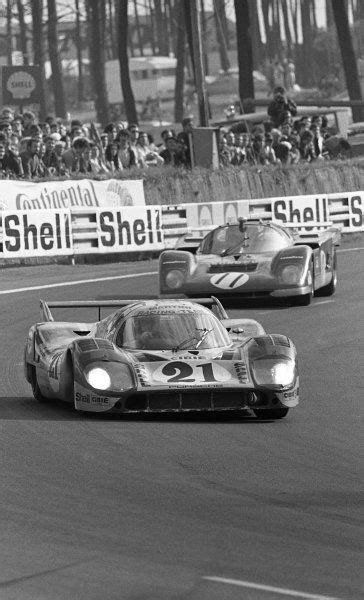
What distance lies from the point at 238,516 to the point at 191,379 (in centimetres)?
297

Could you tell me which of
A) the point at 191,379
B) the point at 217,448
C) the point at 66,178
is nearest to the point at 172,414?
the point at 191,379

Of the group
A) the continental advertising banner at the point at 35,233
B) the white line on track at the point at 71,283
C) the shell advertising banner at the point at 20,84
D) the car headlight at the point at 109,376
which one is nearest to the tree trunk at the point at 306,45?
the shell advertising banner at the point at 20,84

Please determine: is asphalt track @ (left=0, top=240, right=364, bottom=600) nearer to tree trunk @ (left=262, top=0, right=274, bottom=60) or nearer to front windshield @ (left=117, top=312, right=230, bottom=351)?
front windshield @ (left=117, top=312, right=230, bottom=351)

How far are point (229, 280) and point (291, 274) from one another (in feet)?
2.53

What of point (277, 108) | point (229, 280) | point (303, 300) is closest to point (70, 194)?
point (229, 280)

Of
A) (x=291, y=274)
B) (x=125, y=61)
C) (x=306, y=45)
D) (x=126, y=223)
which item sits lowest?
(x=291, y=274)

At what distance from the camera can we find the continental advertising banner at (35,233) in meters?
22.2

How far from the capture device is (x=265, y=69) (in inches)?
4090

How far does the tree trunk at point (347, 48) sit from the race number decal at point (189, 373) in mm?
41005

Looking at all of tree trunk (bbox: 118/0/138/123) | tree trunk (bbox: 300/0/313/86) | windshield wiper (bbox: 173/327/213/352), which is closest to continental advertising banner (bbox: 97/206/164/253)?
windshield wiper (bbox: 173/327/213/352)

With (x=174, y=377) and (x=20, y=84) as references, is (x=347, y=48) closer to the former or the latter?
(x=20, y=84)

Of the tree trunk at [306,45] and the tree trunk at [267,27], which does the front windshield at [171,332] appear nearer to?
the tree trunk at [267,27]

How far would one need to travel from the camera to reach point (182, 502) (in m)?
7.36

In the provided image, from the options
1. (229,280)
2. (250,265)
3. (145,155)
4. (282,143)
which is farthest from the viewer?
(282,143)
